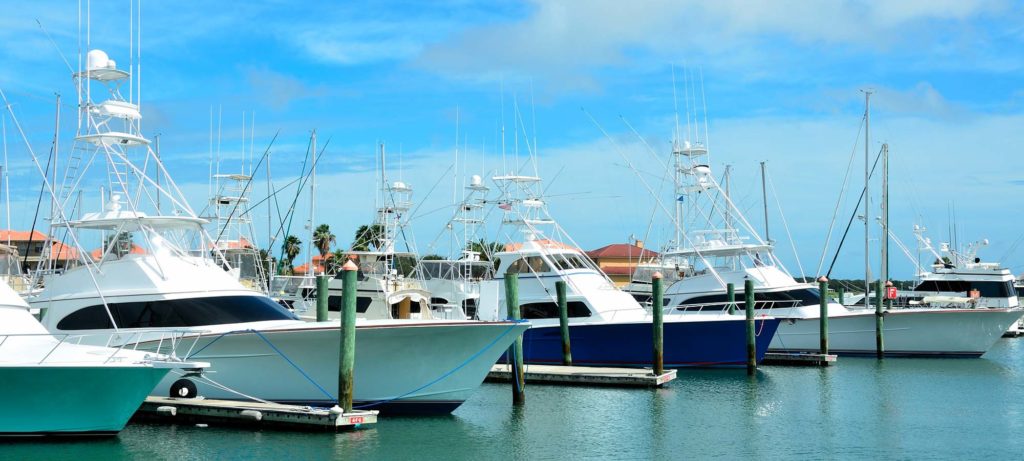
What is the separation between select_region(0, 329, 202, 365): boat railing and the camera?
15445mm

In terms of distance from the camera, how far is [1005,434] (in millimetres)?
19094

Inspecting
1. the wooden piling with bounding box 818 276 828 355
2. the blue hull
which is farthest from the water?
the wooden piling with bounding box 818 276 828 355

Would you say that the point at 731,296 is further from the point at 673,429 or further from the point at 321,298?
the point at 321,298

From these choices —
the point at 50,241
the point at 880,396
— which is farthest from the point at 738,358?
the point at 50,241

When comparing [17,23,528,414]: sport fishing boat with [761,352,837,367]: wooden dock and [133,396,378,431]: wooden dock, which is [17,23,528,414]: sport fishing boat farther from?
Answer: [761,352,837,367]: wooden dock

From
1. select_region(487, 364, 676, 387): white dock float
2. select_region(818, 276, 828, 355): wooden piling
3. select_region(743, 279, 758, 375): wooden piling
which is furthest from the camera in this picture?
select_region(818, 276, 828, 355): wooden piling

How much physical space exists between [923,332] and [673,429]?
18183 mm

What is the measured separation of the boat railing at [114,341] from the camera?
15445 millimetres

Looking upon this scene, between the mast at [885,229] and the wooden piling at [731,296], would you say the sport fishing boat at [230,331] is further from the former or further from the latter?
the mast at [885,229]

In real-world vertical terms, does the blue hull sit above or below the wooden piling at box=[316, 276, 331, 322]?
below

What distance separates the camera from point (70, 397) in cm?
1528

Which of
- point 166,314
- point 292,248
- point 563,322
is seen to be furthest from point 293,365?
point 292,248

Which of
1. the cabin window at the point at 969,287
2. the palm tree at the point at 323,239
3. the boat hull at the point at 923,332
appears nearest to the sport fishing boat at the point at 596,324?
the boat hull at the point at 923,332

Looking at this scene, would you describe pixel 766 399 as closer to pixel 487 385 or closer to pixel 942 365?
pixel 487 385
